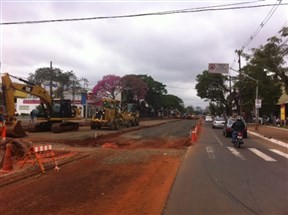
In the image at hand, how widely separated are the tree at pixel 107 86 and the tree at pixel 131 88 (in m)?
1.41

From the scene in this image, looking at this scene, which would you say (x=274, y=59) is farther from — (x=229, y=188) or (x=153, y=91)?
(x=153, y=91)

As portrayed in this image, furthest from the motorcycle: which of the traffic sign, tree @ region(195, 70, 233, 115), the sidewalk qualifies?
tree @ region(195, 70, 233, 115)

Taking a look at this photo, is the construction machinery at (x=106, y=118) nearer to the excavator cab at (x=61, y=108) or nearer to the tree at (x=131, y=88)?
the excavator cab at (x=61, y=108)

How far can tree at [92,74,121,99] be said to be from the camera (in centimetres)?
8762

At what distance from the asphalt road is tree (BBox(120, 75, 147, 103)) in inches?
2820

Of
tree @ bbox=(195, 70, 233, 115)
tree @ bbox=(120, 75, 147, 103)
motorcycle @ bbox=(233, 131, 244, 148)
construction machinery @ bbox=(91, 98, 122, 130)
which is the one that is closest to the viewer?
motorcycle @ bbox=(233, 131, 244, 148)

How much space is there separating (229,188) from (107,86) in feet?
253

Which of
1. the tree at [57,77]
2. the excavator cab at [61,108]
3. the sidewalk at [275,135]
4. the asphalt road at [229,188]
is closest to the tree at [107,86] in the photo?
the tree at [57,77]

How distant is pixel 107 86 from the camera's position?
288 ft

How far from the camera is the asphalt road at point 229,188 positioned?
914 centimetres

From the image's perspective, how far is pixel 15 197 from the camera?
1021 centimetres

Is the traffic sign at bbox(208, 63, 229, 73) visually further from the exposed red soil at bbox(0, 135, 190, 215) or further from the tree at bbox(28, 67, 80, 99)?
the tree at bbox(28, 67, 80, 99)

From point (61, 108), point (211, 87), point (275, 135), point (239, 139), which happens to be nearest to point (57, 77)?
point (211, 87)

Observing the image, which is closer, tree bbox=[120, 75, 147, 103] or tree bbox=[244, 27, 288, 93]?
tree bbox=[244, 27, 288, 93]
